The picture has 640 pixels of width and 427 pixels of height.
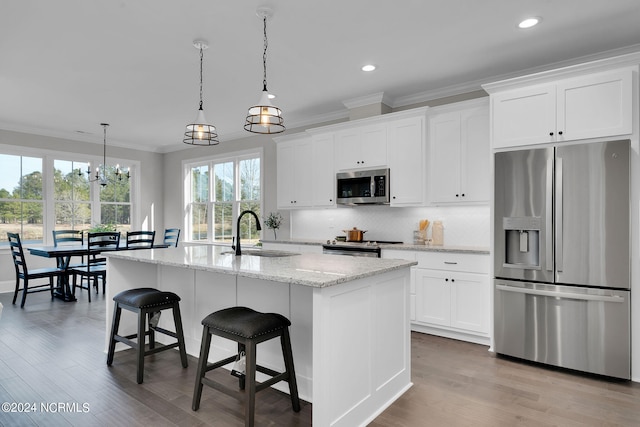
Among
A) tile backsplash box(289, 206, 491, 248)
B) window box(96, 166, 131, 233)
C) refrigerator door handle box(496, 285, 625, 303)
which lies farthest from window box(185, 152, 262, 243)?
refrigerator door handle box(496, 285, 625, 303)

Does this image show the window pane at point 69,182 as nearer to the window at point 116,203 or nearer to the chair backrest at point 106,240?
the window at point 116,203

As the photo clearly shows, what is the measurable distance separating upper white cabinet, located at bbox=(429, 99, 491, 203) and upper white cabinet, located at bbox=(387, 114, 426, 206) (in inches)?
4.8

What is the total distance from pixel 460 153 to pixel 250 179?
12.3 feet

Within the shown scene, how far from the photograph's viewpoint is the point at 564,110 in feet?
10.3

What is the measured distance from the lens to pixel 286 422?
224 cm

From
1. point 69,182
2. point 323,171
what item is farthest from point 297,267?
point 69,182

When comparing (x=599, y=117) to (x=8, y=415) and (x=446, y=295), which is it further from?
(x=8, y=415)

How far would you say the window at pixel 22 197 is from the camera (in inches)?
243

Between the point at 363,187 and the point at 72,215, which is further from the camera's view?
the point at 72,215

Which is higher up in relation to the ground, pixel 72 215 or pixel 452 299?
pixel 72 215

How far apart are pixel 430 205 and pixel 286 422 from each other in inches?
112

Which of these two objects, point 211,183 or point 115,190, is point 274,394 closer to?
point 211,183

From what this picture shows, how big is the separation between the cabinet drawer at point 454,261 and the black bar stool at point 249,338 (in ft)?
7.01

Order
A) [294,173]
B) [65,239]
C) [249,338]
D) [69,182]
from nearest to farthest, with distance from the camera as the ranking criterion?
[249,338]
[294,173]
[65,239]
[69,182]
